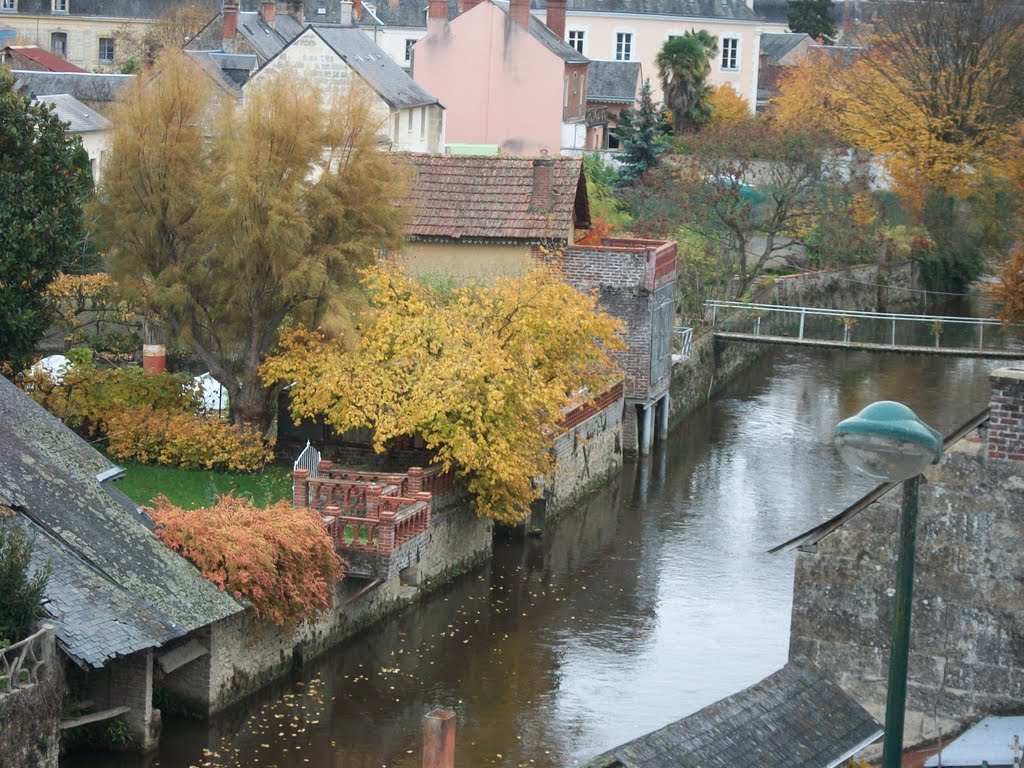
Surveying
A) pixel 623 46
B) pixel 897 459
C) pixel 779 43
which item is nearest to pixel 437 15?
pixel 623 46

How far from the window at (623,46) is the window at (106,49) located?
26953mm

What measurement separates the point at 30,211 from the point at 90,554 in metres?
11.8

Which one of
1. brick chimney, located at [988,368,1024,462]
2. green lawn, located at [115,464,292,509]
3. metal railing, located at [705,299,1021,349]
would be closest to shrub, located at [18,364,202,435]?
green lawn, located at [115,464,292,509]

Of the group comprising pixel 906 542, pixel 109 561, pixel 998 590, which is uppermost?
pixel 906 542

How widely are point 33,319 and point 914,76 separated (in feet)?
139

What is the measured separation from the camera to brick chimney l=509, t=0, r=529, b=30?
65.2m

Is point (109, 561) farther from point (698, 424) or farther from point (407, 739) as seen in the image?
point (698, 424)

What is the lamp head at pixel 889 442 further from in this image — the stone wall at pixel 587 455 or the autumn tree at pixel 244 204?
the stone wall at pixel 587 455

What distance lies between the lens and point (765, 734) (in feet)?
44.2

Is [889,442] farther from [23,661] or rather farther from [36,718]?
[36,718]

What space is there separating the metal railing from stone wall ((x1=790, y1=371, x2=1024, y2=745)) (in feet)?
103

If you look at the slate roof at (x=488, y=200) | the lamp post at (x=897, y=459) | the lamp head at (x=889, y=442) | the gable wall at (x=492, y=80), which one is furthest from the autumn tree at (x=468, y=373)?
the gable wall at (x=492, y=80)

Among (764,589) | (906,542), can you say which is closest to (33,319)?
(764,589)

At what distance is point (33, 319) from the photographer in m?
32.7
